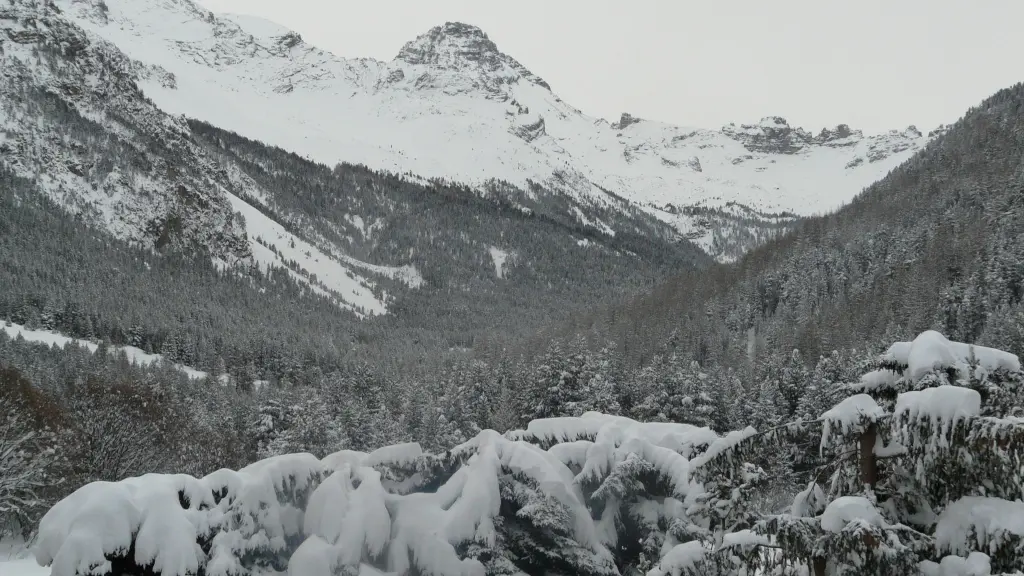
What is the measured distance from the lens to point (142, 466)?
3203cm

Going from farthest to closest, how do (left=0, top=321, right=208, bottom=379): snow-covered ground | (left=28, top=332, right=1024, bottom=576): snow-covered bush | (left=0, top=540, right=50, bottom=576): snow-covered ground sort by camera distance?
(left=0, top=321, right=208, bottom=379): snow-covered ground → (left=0, top=540, right=50, bottom=576): snow-covered ground → (left=28, top=332, right=1024, bottom=576): snow-covered bush

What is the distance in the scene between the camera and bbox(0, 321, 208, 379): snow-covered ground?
109 m

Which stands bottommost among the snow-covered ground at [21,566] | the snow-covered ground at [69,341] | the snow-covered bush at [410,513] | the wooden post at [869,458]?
the snow-covered ground at [69,341]

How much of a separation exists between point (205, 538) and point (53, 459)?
20906mm

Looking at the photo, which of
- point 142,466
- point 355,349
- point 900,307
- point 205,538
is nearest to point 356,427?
point 142,466

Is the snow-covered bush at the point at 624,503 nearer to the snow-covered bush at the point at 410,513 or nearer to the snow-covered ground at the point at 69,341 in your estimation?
the snow-covered bush at the point at 410,513

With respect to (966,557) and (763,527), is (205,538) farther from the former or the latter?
(966,557)

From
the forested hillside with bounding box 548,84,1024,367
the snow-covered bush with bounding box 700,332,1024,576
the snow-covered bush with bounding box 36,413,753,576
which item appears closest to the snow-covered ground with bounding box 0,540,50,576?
the snow-covered bush with bounding box 36,413,753,576

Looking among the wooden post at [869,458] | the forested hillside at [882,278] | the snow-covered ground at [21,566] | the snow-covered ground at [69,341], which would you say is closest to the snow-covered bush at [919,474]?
the wooden post at [869,458]

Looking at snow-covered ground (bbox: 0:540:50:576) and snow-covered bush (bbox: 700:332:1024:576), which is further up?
snow-covered bush (bbox: 700:332:1024:576)

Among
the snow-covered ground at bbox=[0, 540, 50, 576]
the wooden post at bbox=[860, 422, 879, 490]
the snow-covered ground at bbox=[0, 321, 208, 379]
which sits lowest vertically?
the snow-covered ground at bbox=[0, 321, 208, 379]

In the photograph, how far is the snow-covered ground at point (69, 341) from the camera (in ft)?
359

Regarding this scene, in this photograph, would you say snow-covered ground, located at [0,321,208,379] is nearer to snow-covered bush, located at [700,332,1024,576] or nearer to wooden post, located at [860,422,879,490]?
snow-covered bush, located at [700,332,1024,576]

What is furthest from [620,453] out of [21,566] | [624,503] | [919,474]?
[21,566]
